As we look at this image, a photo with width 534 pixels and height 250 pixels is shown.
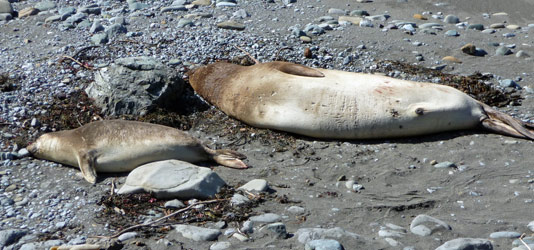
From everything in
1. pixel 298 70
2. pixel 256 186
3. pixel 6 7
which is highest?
pixel 6 7

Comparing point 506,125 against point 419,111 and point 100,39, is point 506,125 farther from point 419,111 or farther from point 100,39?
point 100,39

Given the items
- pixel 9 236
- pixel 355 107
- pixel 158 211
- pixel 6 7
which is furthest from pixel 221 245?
pixel 6 7

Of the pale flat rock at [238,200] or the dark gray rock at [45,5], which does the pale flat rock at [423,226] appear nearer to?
the pale flat rock at [238,200]

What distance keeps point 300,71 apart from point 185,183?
2204mm

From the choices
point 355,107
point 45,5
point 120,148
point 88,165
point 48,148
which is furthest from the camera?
point 45,5

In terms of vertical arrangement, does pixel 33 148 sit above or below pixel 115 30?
below

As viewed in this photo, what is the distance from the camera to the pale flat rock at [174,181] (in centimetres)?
558

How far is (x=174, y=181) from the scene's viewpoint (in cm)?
567

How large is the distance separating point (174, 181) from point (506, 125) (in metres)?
3.30

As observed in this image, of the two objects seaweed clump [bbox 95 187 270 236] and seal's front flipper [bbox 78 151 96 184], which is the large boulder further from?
seaweed clump [bbox 95 187 270 236]

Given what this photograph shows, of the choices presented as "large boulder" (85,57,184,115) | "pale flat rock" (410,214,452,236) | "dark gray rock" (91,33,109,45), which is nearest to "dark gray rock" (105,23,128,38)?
"dark gray rock" (91,33,109,45)

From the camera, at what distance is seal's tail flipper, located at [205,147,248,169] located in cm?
628

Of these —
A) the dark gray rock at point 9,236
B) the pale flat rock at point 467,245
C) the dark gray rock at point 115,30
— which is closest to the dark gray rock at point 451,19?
the dark gray rock at point 115,30

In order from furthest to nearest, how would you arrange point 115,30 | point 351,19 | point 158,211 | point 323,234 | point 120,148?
point 351,19, point 115,30, point 120,148, point 158,211, point 323,234
